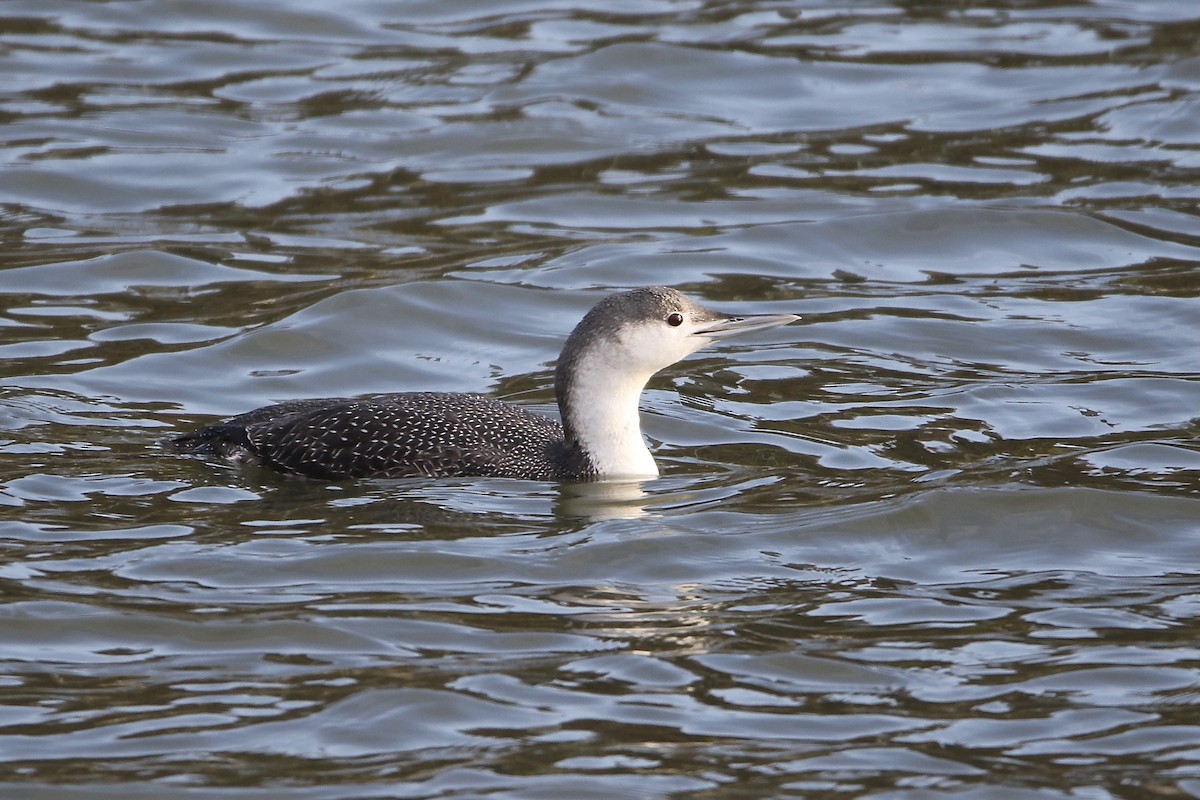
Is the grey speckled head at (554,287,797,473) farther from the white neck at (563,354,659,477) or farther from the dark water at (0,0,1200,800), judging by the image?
the dark water at (0,0,1200,800)

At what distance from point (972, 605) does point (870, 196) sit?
6061 millimetres

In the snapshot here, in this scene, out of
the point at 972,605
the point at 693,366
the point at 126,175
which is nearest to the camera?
the point at 972,605

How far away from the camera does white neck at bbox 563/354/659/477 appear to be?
780 centimetres

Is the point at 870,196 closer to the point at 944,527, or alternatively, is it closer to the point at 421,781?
the point at 944,527

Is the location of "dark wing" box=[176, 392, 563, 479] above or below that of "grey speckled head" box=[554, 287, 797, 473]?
below

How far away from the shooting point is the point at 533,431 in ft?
26.2

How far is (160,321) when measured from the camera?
10.0 m

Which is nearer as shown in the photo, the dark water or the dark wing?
the dark water

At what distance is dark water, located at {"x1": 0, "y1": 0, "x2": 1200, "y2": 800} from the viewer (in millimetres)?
5441

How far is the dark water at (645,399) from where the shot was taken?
5441 mm

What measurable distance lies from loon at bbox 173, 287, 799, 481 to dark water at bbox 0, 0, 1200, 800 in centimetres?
14

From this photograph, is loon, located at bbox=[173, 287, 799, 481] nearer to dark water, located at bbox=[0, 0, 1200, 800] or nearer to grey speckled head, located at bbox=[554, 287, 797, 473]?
grey speckled head, located at bbox=[554, 287, 797, 473]

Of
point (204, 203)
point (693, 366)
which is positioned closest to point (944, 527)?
point (693, 366)

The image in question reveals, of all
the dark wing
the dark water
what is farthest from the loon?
the dark water
